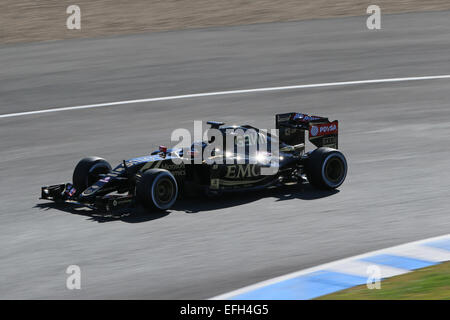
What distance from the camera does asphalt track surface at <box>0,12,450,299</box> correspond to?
9305 mm

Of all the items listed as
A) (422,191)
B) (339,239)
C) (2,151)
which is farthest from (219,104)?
(339,239)

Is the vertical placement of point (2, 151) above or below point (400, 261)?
above

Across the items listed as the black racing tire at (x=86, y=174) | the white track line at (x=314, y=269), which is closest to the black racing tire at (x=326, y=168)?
the white track line at (x=314, y=269)

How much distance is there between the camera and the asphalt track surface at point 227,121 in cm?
930

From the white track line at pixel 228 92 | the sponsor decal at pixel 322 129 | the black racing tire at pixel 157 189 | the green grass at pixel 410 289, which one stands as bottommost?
the green grass at pixel 410 289

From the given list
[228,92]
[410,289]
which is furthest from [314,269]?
[228,92]

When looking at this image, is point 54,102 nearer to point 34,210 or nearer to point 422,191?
point 34,210

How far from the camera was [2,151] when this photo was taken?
49.7 feet

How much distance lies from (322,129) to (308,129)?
0.21 metres

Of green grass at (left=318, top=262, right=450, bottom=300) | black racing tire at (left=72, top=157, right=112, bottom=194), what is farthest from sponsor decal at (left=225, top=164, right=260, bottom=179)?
green grass at (left=318, top=262, right=450, bottom=300)

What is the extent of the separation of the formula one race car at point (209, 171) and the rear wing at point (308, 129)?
0.02 metres

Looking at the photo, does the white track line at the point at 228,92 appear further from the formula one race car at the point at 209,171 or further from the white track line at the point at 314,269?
the white track line at the point at 314,269

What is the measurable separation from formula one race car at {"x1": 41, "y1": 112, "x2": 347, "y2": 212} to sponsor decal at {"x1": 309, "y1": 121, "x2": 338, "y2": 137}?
0.05 ft
